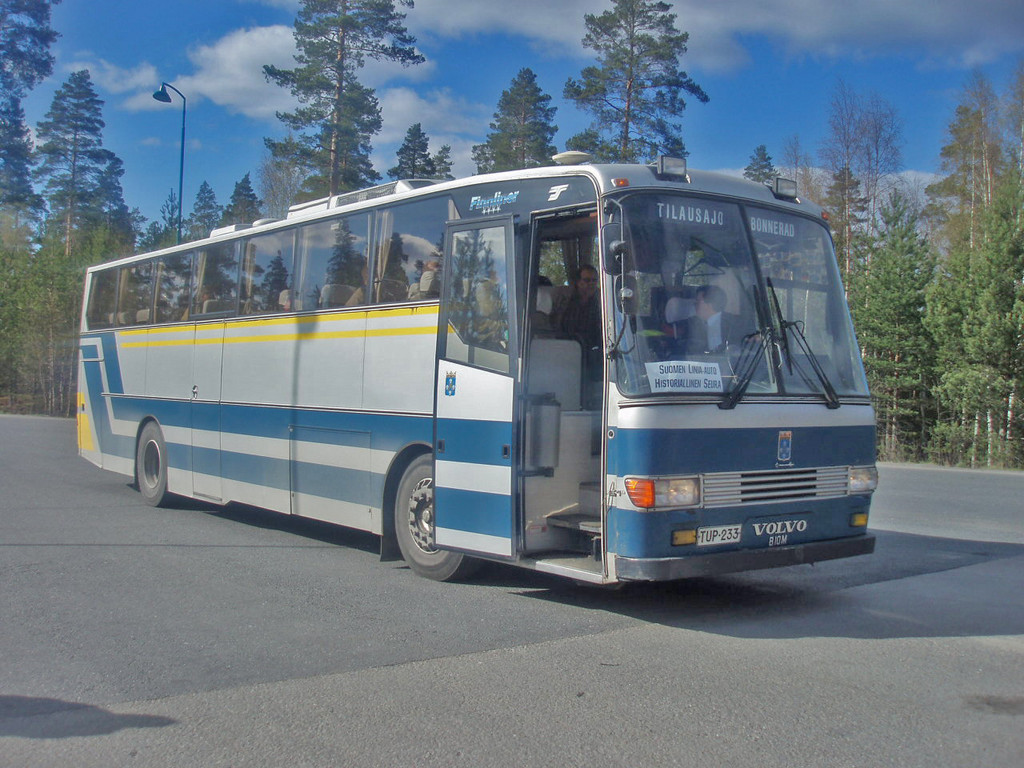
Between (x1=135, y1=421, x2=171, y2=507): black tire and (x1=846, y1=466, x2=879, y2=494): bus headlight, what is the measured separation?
926cm

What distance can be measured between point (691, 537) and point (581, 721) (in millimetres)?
Result: 2012

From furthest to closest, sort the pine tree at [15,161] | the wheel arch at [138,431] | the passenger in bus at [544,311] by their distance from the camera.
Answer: the pine tree at [15,161], the wheel arch at [138,431], the passenger in bus at [544,311]

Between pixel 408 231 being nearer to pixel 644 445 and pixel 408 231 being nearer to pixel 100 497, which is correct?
pixel 644 445

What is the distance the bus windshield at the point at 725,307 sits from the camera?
677 cm

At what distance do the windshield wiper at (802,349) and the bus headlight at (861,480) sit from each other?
56 cm

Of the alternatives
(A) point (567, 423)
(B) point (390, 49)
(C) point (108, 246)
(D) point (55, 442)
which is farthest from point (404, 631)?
(C) point (108, 246)

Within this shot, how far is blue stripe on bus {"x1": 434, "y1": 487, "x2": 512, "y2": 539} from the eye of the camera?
7496 millimetres

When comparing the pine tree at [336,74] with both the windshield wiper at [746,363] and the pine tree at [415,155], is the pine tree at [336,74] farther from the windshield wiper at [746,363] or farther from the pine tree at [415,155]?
the windshield wiper at [746,363]

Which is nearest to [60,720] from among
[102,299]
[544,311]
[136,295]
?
[544,311]

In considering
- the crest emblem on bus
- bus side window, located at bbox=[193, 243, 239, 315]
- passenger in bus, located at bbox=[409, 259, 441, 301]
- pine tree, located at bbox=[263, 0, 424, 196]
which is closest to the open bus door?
passenger in bus, located at bbox=[409, 259, 441, 301]

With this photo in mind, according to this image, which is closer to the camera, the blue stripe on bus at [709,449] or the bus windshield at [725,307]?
the blue stripe on bus at [709,449]

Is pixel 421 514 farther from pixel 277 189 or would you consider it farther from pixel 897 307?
pixel 277 189

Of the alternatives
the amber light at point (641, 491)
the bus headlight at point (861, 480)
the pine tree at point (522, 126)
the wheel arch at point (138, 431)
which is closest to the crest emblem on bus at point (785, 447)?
the bus headlight at point (861, 480)

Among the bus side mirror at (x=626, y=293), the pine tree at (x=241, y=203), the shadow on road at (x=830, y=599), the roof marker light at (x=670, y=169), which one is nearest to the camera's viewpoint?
the bus side mirror at (x=626, y=293)
